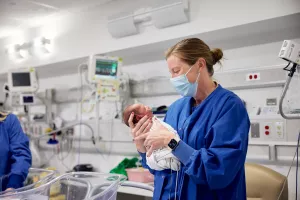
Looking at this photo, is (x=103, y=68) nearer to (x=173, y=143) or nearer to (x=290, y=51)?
(x=290, y=51)

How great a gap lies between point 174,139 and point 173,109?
38 centimetres

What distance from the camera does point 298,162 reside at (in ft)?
8.05

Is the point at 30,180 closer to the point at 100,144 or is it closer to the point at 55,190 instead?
the point at 55,190

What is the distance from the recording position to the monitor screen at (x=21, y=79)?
12.5ft

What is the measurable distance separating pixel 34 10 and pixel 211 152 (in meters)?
3.50

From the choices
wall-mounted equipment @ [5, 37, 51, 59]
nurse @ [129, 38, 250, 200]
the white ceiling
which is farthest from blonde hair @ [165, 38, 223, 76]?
wall-mounted equipment @ [5, 37, 51, 59]

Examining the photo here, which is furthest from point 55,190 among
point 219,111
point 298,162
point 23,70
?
point 23,70

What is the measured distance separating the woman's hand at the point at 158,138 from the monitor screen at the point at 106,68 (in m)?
1.94

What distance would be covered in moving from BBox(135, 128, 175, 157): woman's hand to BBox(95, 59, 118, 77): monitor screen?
1938mm

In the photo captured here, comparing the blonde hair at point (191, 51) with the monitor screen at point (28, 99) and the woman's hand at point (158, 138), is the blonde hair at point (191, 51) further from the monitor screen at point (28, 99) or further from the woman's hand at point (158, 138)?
the monitor screen at point (28, 99)

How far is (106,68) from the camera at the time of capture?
3148mm

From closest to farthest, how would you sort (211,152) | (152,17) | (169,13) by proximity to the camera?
(211,152)
(169,13)
(152,17)

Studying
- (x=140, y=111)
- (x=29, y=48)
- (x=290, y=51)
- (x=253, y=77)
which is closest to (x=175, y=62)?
(x=140, y=111)

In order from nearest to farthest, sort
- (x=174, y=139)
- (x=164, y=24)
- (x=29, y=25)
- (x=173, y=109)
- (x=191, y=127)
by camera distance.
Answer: (x=174, y=139), (x=191, y=127), (x=173, y=109), (x=164, y=24), (x=29, y=25)
